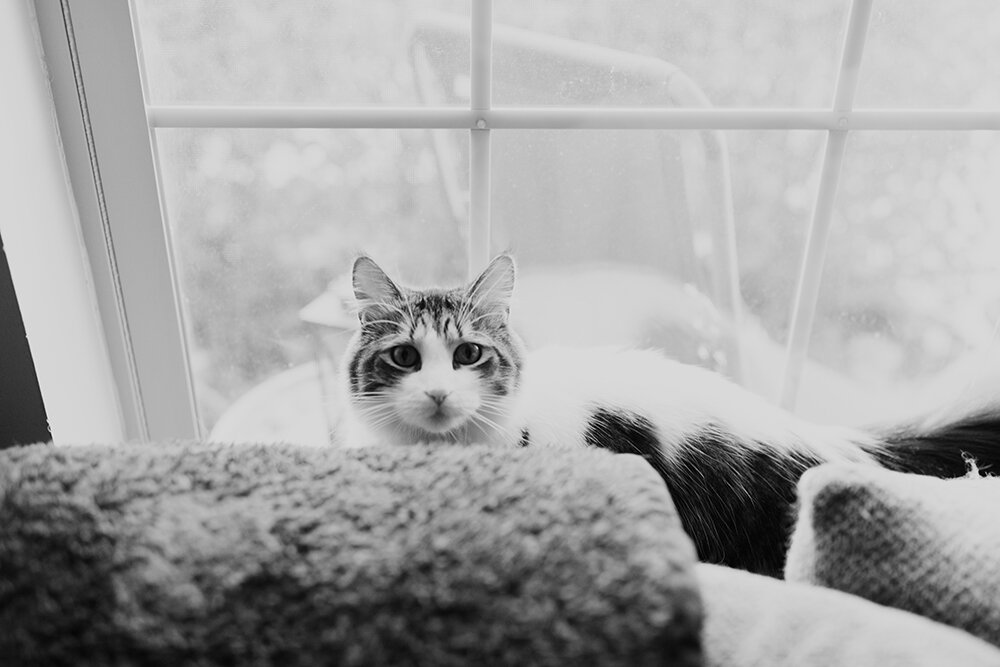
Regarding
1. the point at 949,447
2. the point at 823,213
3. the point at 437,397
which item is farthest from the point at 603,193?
the point at 949,447

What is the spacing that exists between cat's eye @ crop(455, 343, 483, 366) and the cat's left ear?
6 centimetres

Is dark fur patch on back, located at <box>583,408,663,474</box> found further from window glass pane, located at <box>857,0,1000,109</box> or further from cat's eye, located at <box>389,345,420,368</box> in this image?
window glass pane, located at <box>857,0,1000,109</box>

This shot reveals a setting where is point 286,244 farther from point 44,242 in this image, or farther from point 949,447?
point 949,447

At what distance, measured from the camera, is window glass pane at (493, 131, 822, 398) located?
3.60ft

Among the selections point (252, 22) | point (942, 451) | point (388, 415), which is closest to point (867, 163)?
point (942, 451)

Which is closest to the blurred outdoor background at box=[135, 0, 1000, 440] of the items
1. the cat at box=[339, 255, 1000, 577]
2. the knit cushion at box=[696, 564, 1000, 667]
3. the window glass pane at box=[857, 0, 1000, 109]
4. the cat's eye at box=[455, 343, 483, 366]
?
the window glass pane at box=[857, 0, 1000, 109]

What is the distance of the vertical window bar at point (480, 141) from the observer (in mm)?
981

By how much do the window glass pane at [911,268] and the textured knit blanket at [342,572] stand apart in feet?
2.75

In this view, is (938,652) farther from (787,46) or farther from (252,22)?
(252,22)

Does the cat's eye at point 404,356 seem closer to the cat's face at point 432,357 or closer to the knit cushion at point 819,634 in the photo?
the cat's face at point 432,357

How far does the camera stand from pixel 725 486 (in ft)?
2.94

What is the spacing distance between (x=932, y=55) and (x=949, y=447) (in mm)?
598

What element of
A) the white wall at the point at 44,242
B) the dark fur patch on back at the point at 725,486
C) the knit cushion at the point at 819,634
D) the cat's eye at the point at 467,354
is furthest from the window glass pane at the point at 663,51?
the knit cushion at the point at 819,634

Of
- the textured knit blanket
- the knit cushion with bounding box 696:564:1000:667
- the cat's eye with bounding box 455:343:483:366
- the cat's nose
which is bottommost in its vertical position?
the knit cushion with bounding box 696:564:1000:667
